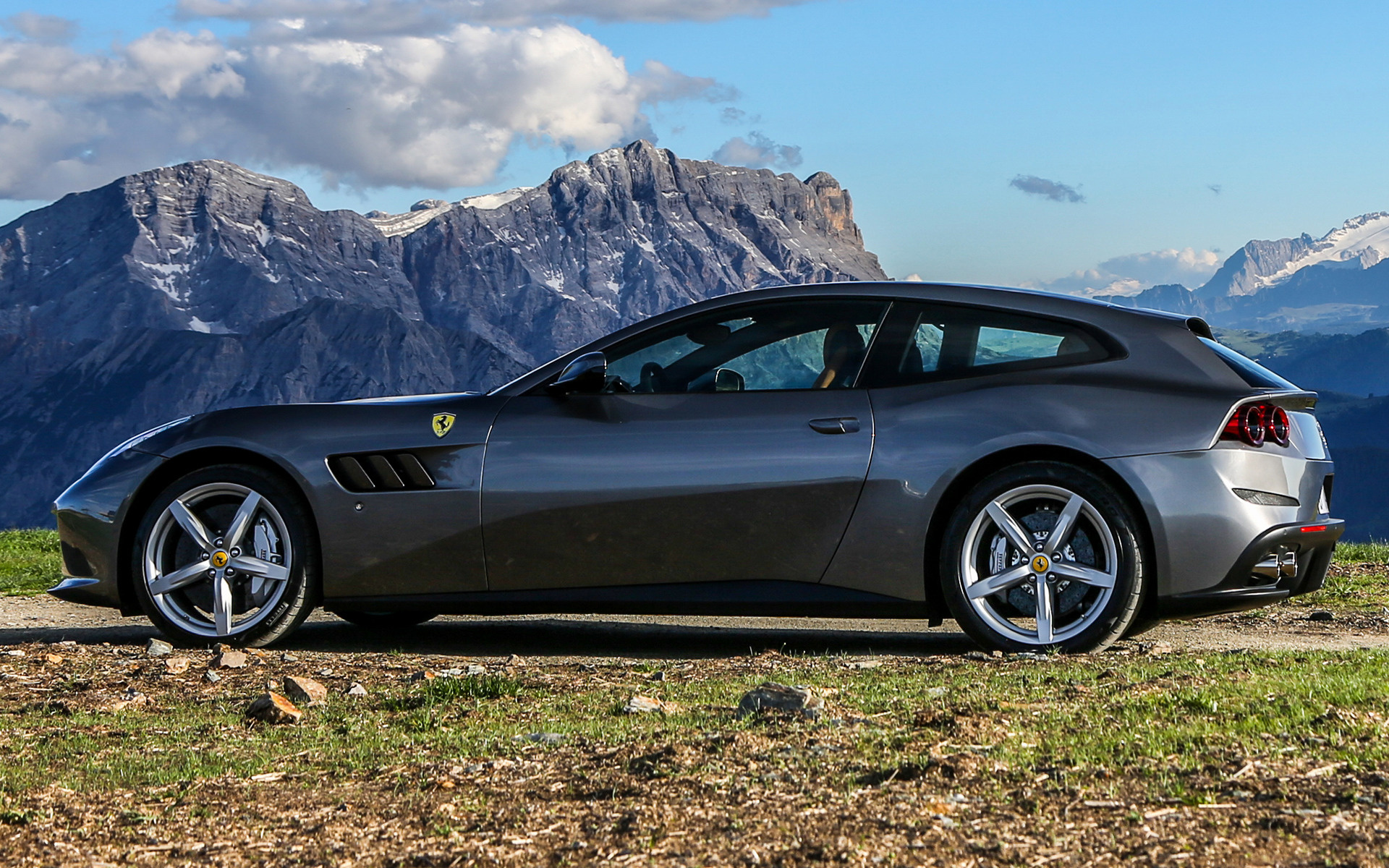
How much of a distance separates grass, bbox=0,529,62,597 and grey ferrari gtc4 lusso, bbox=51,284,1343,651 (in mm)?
2526

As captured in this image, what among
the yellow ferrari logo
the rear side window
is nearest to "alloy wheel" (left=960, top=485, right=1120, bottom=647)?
the rear side window

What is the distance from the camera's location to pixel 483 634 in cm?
635

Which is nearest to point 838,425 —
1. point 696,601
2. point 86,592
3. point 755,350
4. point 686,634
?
point 755,350

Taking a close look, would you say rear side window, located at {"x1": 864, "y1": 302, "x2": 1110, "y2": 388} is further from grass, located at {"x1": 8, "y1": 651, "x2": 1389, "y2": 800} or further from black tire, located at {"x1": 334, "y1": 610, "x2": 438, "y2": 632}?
black tire, located at {"x1": 334, "y1": 610, "x2": 438, "y2": 632}

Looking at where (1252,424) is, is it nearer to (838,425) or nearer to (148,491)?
(838,425)

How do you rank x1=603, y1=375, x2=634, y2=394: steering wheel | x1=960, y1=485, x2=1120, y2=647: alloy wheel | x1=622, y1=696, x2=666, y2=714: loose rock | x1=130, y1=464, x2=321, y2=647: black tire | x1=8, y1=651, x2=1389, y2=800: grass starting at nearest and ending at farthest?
1. x1=8, y1=651, x2=1389, y2=800: grass
2. x1=622, y1=696, x2=666, y2=714: loose rock
3. x1=960, y1=485, x2=1120, y2=647: alloy wheel
4. x1=603, y1=375, x2=634, y2=394: steering wheel
5. x1=130, y1=464, x2=321, y2=647: black tire

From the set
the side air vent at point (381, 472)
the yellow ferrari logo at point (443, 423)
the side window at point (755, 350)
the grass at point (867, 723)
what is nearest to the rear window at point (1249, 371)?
the grass at point (867, 723)

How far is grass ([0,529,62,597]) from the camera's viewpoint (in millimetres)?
9133

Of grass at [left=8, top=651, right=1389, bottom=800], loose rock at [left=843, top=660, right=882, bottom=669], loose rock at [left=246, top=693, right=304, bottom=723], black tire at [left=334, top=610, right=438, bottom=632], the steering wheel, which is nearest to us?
grass at [left=8, top=651, right=1389, bottom=800]

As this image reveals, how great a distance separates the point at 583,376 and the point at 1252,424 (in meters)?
2.46

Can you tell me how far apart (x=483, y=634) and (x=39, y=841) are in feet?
11.9

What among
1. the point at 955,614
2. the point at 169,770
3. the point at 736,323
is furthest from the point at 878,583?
the point at 169,770

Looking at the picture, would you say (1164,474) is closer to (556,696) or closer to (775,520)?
(775,520)

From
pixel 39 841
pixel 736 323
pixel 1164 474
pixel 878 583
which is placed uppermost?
pixel 736 323
